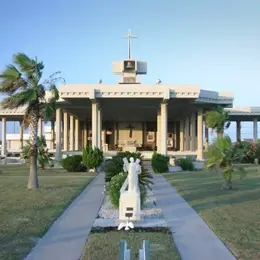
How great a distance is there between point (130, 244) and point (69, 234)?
1.64 meters

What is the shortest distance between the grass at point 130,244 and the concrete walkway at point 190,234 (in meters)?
0.20

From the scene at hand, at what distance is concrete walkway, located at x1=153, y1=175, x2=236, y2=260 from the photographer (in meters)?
7.25

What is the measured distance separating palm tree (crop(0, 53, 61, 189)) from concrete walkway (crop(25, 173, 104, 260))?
489 centimetres

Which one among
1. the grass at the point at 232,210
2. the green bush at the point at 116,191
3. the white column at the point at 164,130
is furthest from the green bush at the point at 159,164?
the green bush at the point at 116,191

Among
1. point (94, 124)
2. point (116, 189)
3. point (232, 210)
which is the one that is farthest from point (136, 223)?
point (94, 124)

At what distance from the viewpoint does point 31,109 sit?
1744 centimetres

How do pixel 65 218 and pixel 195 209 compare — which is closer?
pixel 65 218

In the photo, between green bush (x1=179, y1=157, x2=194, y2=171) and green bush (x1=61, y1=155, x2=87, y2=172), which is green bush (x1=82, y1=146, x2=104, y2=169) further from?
green bush (x1=179, y1=157, x2=194, y2=171)

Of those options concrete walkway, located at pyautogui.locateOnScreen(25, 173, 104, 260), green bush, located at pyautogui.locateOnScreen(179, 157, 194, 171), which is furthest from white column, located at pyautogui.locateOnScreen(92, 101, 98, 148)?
concrete walkway, located at pyautogui.locateOnScreen(25, 173, 104, 260)

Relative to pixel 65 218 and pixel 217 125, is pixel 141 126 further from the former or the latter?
pixel 65 218

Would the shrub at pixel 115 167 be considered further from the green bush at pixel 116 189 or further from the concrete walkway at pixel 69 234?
the green bush at pixel 116 189

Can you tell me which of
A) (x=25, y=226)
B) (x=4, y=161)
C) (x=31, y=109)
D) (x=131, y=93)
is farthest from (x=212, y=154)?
(x=4, y=161)

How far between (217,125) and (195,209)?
23.9 m

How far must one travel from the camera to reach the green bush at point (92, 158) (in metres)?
27.7
